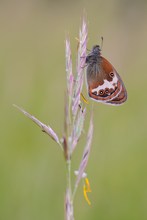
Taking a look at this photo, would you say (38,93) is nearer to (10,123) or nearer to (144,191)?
(10,123)

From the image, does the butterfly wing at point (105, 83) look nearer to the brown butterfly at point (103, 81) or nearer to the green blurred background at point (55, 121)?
the brown butterfly at point (103, 81)

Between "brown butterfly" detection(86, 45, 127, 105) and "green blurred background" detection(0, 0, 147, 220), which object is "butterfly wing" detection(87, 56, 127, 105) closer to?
"brown butterfly" detection(86, 45, 127, 105)

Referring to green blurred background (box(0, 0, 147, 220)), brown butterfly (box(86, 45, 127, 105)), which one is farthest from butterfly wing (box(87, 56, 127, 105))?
green blurred background (box(0, 0, 147, 220))

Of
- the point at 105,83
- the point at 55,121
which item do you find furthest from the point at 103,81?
the point at 55,121

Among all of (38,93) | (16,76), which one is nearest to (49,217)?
(38,93)

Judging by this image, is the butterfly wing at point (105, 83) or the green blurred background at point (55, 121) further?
the green blurred background at point (55, 121)

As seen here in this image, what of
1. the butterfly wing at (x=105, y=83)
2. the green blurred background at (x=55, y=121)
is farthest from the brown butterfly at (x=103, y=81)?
the green blurred background at (x=55, y=121)
